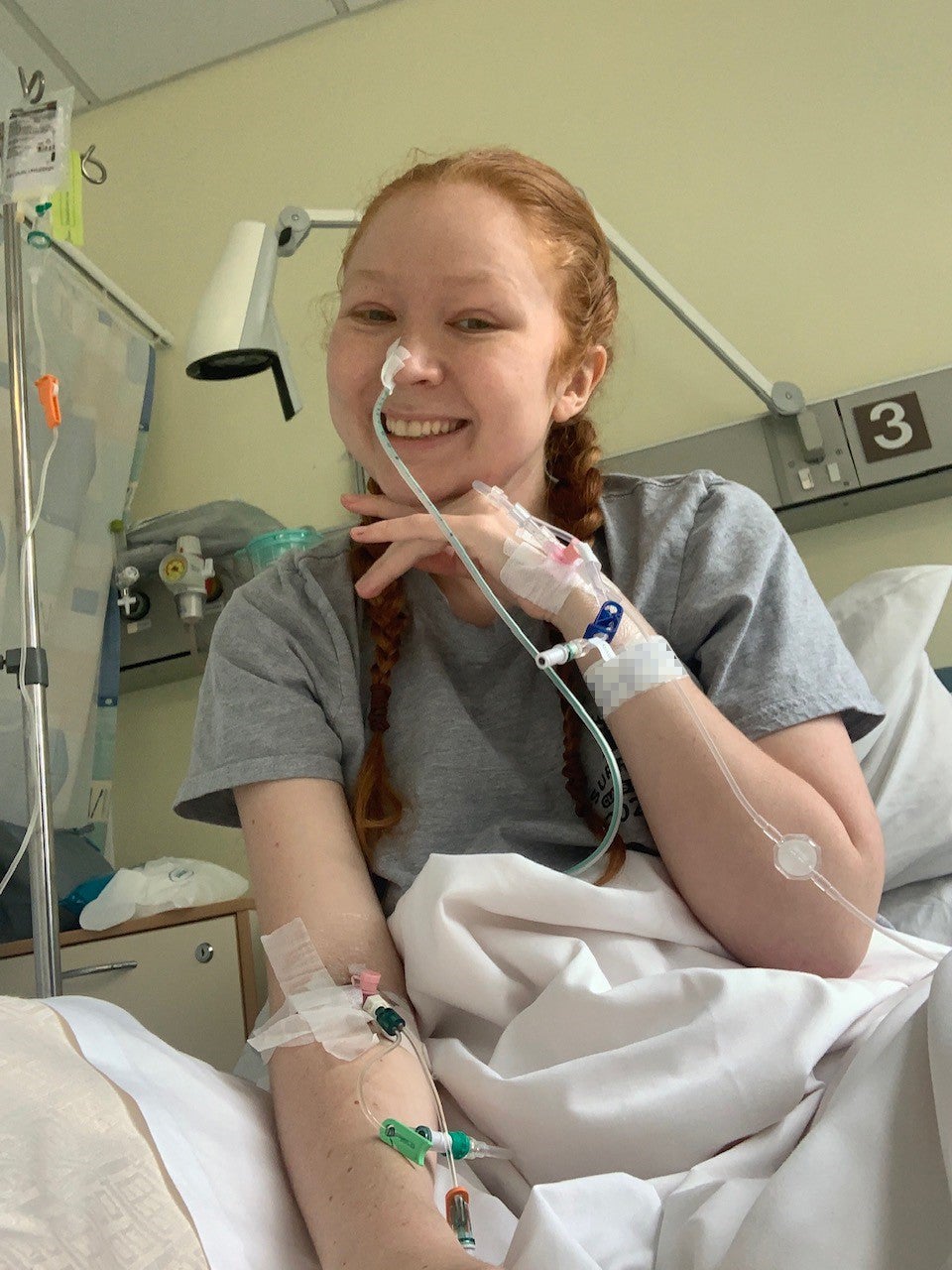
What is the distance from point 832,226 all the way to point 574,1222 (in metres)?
2.08

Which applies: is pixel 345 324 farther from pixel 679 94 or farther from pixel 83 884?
pixel 679 94

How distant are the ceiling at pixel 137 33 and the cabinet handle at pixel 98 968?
2.14m

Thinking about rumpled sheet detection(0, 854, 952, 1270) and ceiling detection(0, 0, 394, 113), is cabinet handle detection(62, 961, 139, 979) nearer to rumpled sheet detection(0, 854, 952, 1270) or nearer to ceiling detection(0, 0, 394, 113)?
rumpled sheet detection(0, 854, 952, 1270)

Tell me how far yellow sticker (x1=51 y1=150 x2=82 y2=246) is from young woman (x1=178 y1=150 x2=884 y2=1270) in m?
0.83

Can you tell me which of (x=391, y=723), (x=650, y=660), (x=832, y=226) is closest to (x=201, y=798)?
(x=391, y=723)

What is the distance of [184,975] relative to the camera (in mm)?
1721

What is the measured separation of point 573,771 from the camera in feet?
3.73

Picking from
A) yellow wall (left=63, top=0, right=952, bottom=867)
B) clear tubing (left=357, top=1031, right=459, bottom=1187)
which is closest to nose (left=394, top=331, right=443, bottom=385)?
clear tubing (left=357, top=1031, right=459, bottom=1187)

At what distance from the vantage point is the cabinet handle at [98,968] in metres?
1.71

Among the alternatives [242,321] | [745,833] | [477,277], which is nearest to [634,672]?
[745,833]

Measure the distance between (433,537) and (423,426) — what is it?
166 mm

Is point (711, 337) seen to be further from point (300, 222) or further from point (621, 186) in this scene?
point (300, 222)

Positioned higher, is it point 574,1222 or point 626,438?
point 626,438

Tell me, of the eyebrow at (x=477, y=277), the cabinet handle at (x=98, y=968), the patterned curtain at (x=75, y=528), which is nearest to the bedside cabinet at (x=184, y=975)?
the cabinet handle at (x=98, y=968)
